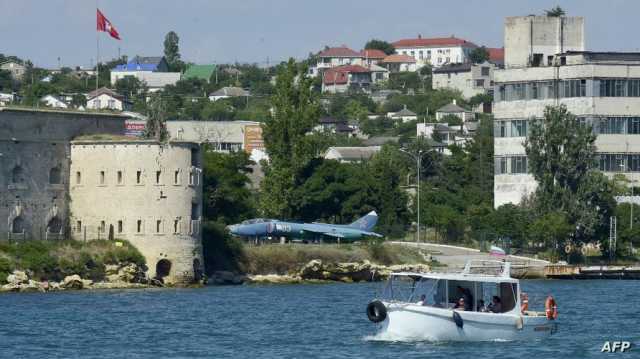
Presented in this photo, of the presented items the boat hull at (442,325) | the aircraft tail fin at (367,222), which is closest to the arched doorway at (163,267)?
the aircraft tail fin at (367,222)

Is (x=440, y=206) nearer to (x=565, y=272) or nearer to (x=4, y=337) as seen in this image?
(x=565, y=272)

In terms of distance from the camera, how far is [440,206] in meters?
127

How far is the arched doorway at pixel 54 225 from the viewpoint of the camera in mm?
91375

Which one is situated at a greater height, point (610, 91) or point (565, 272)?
point (610, 91)

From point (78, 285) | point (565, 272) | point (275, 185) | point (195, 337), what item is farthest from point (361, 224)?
point (195, 337)

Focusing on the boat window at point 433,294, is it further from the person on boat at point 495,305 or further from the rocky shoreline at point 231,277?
the rocky shoreline at point 231,277

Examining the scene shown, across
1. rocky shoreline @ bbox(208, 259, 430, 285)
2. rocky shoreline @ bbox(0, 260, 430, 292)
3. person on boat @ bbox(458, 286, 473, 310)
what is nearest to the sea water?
person on boat @ bbox(458, 286, 473, 310)

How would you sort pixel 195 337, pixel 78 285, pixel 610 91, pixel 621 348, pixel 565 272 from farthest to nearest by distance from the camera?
pixel 610 91 → pixel 565 272 → pixel 78 285 → pixel 195 337 → pixel 621 348

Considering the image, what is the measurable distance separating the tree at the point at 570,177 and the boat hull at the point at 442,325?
50479mm

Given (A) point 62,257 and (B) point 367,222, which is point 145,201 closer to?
(A) point 62,257

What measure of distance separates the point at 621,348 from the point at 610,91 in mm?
63101

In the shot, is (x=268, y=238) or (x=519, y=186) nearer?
(x=268, y=238)

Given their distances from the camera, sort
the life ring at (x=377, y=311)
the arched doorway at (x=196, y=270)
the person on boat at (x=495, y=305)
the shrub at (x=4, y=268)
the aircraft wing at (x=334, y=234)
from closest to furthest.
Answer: the life ring at (x=377, y=311), the person on boat at (x=495, y=305), the shrub at (x=4, y=268), the arched doorway at (x=196, y=270), the aircraft wing at (x=334, y=234)

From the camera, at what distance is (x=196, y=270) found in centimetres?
9131
